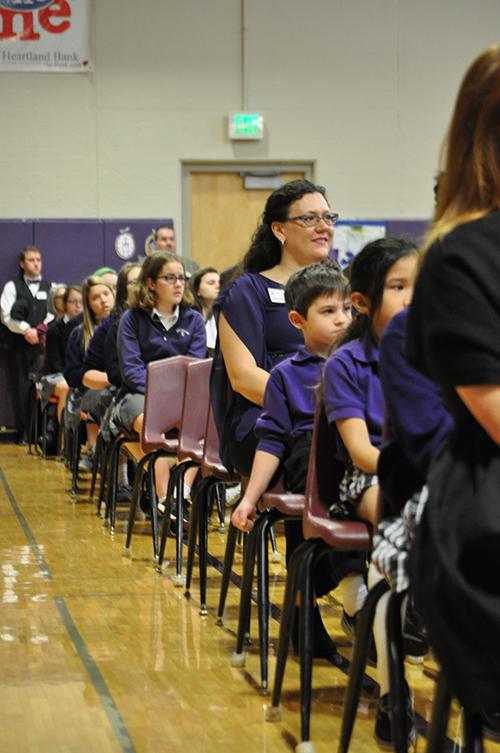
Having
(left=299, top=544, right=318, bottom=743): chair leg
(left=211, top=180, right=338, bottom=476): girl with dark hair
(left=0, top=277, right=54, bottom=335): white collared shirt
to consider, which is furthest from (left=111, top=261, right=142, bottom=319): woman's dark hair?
(left=0, top=277, right=54, bottom=335): white collared shirt

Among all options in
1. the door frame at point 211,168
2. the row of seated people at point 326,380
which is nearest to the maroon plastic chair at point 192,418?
the row of seated people at point 326,380

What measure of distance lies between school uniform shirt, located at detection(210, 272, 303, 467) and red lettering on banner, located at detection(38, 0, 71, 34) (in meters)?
8.01

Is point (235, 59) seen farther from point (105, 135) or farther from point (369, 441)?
point (369, 441)

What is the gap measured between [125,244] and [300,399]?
8.07 metres

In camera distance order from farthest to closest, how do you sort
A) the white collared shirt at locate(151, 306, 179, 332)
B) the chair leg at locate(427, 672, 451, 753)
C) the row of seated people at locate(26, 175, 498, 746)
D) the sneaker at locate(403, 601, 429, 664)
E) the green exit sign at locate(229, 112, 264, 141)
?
1. the green exit sign at locate(229, 112, 264, 141)
2. the white collared shirt at locate(151, 306, 179, 332)
3. the sneaker at locate(403, 601, 429, 664)
4. the row of seated people at locate(26, 175, 498, 746)
5. the chair leg at locate(427, 672, 451, 753)

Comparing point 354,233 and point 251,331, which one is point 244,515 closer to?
point 251,331

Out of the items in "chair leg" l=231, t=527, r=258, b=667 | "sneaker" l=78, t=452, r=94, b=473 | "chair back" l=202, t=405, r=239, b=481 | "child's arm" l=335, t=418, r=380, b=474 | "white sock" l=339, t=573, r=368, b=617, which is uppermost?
"child's arm" l=335, t=418, r=380, b=474

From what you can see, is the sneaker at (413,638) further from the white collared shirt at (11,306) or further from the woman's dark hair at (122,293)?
the white collared shirt at (11,306)

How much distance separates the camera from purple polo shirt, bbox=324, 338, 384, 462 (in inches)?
103

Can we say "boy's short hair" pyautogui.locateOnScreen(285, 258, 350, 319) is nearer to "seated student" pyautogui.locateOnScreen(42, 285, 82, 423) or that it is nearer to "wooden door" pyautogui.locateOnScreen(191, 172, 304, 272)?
"seated student" pyautogui.locateOnScreen(42, 285, 82, 423)

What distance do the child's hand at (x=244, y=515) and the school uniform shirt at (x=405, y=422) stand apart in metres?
1.19

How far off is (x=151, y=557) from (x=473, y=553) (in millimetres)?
3714

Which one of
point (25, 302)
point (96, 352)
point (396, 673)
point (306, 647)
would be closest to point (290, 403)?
point (306, 647)

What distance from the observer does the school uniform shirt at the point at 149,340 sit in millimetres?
5848
